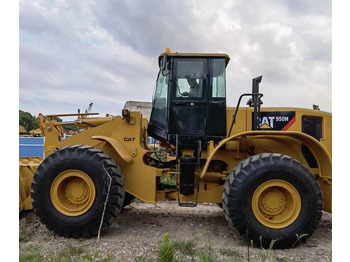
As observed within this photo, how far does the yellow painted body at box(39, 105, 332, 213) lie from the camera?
489 cm

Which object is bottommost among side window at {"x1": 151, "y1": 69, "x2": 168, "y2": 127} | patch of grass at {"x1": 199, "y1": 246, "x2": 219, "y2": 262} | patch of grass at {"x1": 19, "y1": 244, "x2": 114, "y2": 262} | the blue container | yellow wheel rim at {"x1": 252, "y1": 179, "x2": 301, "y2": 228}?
patch of grass at {"x1": 19, "y1": 244, "x2": 114, "y2": 262}

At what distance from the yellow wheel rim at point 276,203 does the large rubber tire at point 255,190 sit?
5cm

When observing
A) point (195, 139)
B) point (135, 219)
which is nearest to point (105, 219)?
point (135, 219)

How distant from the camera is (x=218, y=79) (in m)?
5.16

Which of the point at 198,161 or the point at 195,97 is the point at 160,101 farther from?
the point at 198,161

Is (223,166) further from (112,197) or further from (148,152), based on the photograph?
(112,197)

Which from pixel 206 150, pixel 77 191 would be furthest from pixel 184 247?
pixel 77 191

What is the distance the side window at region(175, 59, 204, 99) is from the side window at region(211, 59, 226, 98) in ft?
0.68

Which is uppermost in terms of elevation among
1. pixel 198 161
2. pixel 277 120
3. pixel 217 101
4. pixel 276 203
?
pixel 217 101

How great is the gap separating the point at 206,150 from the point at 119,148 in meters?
1.49

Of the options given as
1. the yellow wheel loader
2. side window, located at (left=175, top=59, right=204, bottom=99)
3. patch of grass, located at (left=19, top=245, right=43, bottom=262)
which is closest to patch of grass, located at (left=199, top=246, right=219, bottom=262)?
the yellow wheel loader

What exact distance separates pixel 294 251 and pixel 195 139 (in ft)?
7.39

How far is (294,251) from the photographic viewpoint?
13.4 ft

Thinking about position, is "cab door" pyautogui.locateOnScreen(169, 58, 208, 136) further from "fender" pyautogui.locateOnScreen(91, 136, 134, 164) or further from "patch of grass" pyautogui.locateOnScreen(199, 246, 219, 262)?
"patch of grass" pyautogui.locateOnScreen(199, 246, 219, 262)
